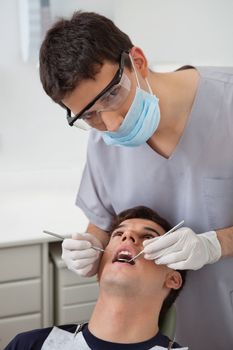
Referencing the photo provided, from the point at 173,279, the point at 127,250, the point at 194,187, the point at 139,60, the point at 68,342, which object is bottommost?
the point at 68,342

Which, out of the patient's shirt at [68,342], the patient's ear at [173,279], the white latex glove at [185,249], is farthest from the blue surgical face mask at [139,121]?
the patient's shirt at [68,342]

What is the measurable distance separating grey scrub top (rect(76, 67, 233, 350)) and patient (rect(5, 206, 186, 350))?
11 cm

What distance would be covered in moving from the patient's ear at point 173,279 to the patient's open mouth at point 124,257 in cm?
14

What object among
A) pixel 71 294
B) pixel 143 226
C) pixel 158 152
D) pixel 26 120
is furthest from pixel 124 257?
pixel 26 120

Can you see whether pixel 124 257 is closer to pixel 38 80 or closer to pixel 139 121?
pixel 139 121

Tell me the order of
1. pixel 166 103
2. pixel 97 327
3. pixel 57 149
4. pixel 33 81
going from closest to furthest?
pixel 166 103, pixel 97 327, pixel 33 81, pixel 57 149

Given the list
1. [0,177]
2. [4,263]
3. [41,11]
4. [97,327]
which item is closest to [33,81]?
[41,11]

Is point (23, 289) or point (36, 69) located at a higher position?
point (36, 69)

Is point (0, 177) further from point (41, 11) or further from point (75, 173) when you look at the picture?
point (41, 11)

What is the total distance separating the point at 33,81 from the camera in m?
2.45

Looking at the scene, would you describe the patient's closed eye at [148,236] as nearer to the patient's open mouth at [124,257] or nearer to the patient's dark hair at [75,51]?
the patient's open mouth at [124,257]

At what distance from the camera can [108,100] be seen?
44.4 inches

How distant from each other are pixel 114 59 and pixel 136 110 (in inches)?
5.8

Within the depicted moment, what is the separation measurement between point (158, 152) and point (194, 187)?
6.2 inches
